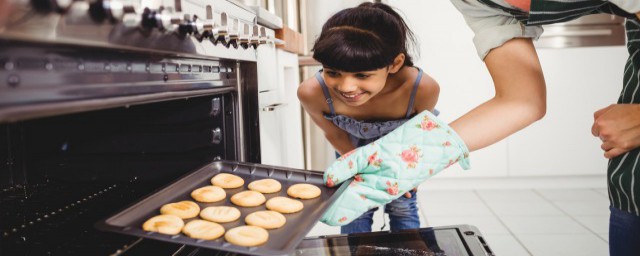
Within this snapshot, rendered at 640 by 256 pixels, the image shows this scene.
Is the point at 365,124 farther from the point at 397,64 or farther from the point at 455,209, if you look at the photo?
the point at 455,209

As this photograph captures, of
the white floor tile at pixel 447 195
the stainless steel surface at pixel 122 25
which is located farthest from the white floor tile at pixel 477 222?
the stainless steel surface at pixel 122 25

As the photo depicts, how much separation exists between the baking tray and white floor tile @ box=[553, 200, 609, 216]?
217cm

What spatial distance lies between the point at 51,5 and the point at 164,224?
351mm

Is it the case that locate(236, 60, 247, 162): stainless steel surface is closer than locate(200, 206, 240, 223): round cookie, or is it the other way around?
locate(200, 206, 240, 223): round cookie

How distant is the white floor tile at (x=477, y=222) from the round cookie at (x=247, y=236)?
183 cm

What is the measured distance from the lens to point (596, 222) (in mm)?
2443

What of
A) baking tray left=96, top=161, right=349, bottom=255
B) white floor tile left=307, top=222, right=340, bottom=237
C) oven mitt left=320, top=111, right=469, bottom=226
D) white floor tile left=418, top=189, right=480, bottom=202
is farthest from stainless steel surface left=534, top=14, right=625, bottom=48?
baking tray left=96, top=161, right=349, bottom=255

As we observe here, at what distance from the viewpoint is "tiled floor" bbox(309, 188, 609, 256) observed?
216 centimetres

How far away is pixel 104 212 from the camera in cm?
92

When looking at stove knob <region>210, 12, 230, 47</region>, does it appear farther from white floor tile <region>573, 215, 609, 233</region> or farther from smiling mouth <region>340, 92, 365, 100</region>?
white floor tile <region>573, 215, 609, 233</region>

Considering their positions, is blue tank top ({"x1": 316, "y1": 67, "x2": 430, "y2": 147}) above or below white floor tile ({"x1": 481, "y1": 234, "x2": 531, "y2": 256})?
above

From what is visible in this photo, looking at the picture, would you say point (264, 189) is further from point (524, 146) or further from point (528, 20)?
point (524, 146)

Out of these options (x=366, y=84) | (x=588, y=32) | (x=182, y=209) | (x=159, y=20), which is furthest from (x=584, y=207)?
(x=159, y=20)

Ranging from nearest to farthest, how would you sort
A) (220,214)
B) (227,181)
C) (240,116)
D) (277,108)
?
(220,214)
(227,181)
(240,116)
(277,108)
